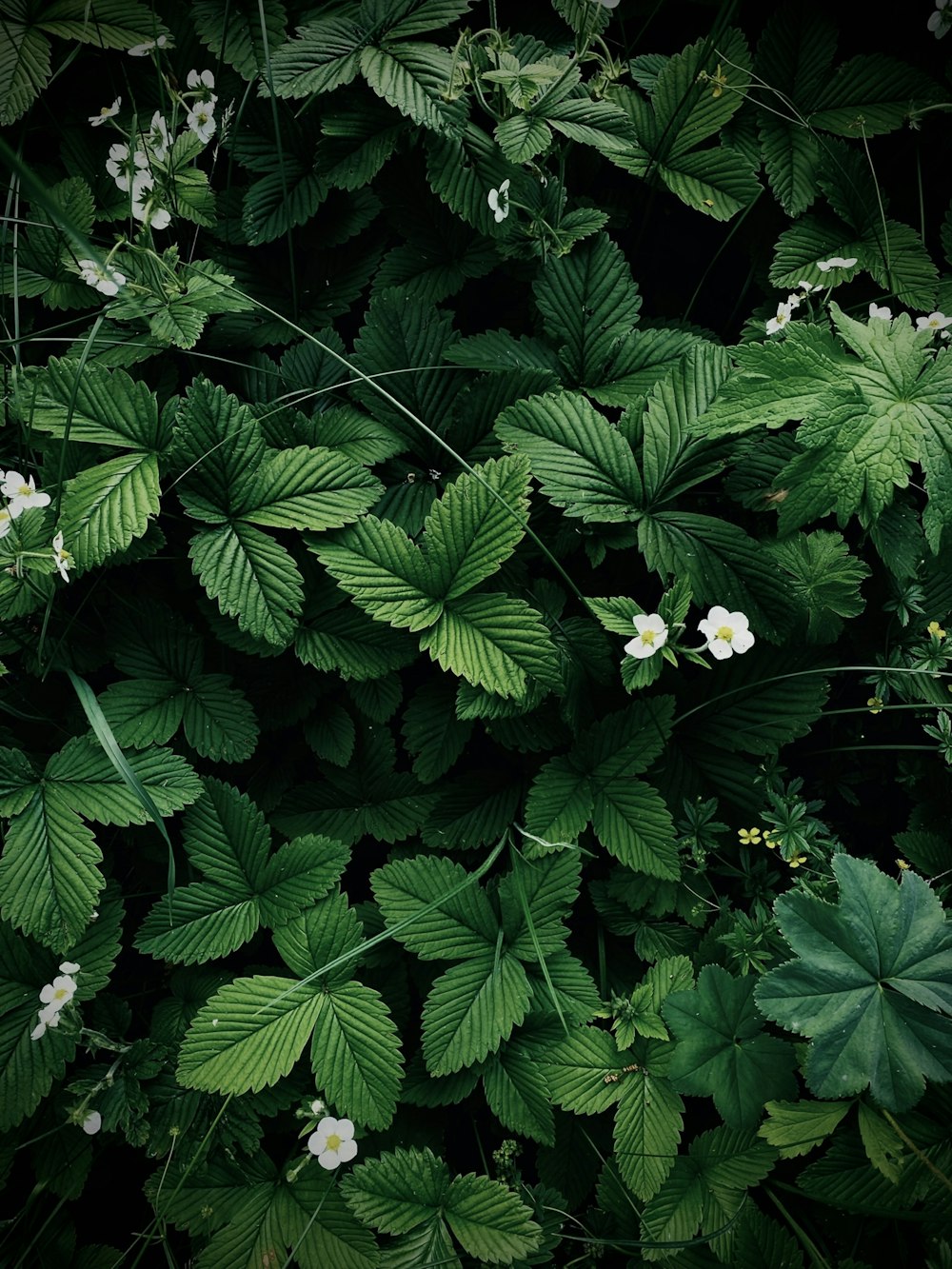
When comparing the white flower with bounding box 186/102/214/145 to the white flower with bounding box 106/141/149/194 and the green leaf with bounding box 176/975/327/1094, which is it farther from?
the green leaf with bounding box 176/975/327/1094

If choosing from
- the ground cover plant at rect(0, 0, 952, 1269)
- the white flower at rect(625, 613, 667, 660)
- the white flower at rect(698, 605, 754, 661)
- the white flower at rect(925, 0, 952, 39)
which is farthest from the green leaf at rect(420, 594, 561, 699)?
the white flower at rect(925, 0, 952, 39)

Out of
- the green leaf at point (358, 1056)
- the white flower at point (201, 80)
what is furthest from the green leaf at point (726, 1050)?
the white flower at point (201, 80)

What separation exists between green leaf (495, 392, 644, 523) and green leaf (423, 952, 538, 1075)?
0.75 metres

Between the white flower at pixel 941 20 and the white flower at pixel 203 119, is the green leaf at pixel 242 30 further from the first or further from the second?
the white flower at pixel 941 20

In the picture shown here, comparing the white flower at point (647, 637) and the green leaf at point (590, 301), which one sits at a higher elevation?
the green leaf at point (590, 301)

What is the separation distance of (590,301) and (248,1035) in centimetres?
136

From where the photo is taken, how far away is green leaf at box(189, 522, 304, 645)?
4.55 feet

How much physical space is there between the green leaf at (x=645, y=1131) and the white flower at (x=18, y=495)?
1291mm

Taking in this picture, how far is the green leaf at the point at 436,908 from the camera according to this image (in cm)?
143

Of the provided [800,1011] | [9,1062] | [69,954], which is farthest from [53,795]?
[800,1011]

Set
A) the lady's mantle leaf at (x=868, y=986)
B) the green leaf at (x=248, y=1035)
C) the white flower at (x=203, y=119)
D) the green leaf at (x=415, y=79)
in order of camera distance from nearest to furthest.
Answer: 1. the lady's mantle leaf at (x=868, y=986)
2. the green leaf at (x=248, y=1035)
3. the green leaf at (x=415, y=79)
4. the white flower at (x=203, y=119)

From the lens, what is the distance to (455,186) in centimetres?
151

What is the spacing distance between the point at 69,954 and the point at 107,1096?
0.79 feet

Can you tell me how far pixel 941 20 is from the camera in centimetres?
154
